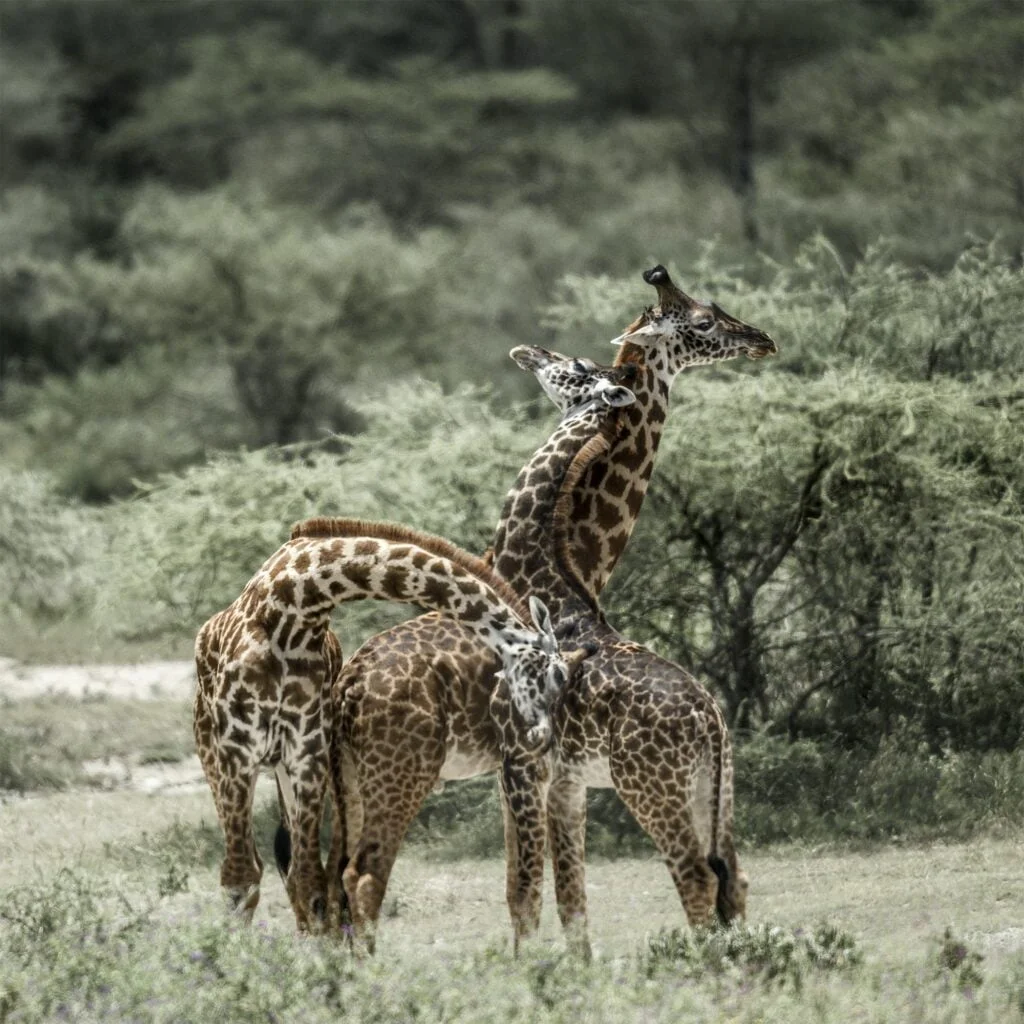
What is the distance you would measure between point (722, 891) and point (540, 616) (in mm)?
1185

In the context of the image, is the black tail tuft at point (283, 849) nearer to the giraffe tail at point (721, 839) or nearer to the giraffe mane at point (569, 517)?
the giraffe mane at point (569, 517)

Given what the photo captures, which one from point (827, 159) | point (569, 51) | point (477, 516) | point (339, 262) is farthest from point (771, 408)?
point (569, 51)

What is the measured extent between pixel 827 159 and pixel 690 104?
2873 mm

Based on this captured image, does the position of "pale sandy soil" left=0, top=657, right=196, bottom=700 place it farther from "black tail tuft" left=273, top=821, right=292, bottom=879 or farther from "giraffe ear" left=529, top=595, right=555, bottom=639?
"giraffe ear" left=529, top=595, right=555, bottom=639

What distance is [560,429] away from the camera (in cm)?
779

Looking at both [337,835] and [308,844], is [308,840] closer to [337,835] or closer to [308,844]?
[308,844]

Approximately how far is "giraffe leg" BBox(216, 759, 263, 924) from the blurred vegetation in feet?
13.9

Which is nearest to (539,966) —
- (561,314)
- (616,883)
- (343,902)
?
(343,902)

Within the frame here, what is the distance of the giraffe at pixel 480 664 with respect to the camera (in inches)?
275

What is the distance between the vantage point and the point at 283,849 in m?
7.16

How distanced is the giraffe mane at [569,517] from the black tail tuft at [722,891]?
3.40ft

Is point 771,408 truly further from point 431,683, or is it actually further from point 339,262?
point 339,262

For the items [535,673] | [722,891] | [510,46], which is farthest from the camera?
[510,46]

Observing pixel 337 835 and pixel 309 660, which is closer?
pixel 309 660
